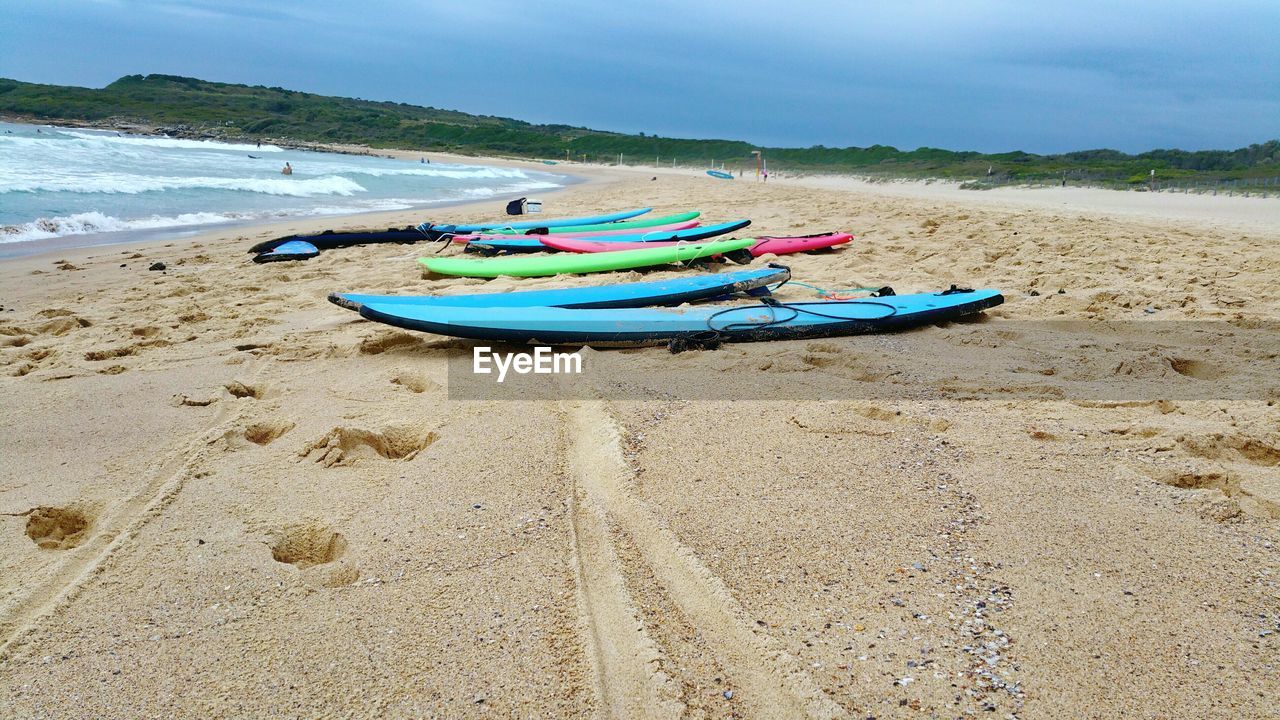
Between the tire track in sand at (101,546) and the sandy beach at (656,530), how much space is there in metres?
0.01

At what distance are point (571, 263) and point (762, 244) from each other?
1895 millimetres

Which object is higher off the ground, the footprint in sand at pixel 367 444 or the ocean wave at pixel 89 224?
the ocean wave at pixel 89 224

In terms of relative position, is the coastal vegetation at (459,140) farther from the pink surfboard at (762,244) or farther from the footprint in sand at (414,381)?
the footprint in sand at (414,381)

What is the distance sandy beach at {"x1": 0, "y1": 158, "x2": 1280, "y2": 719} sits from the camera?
57.0 inches

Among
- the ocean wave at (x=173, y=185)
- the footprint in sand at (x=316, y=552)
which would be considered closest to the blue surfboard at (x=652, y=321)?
the footprint in sand at (x=316, y=552)

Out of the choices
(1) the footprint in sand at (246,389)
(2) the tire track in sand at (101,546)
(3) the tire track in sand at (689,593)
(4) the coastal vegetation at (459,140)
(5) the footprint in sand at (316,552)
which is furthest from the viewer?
(4) the coastal vegetation at (459,140)

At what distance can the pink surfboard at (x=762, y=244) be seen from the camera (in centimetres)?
662

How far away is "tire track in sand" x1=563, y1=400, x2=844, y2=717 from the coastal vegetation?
20.7 metres

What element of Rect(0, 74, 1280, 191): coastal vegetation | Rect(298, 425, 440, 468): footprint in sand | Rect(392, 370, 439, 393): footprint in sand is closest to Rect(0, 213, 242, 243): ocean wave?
Rect(392, 370, 439, 393): footprint in sand

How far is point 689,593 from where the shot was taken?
5.58ft

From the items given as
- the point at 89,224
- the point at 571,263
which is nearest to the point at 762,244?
the point at 571,263

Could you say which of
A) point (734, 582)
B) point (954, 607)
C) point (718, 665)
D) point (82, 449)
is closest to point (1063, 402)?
point (954, 607)

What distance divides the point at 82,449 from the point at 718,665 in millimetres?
2565

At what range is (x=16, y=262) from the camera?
648cm
